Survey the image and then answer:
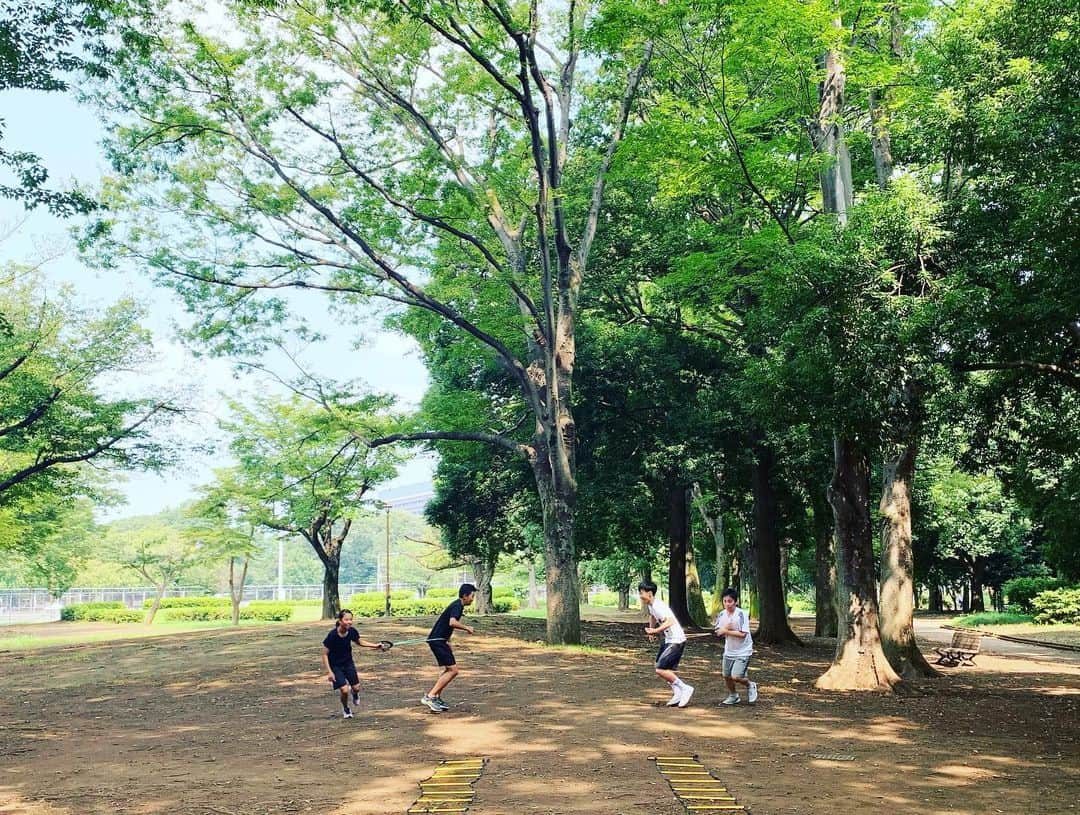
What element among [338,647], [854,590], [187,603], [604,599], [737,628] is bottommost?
[604,599]

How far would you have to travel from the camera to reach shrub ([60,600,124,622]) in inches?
2206

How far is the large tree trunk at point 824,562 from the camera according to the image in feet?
85.3

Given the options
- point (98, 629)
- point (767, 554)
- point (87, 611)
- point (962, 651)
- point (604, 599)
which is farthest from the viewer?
point (604, 599)

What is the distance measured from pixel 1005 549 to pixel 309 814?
46995 millimetres

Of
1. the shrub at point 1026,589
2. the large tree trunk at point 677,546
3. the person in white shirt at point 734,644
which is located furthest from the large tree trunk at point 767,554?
the shrub at point 1026,589

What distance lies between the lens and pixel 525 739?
10.7m

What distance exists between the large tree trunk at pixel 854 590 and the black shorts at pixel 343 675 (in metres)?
7.64

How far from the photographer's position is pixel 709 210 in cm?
2419

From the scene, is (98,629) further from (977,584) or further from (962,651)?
(977,584)

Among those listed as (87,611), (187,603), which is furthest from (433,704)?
(87,611)

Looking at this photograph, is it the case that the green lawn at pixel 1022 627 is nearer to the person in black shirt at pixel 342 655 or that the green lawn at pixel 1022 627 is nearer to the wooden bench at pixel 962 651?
the wooden bench at pixel 962 651

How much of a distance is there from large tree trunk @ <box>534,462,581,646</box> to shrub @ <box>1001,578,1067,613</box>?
25.2 m

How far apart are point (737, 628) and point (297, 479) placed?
25.5 metres

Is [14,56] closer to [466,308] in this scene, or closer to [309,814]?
[309,814]
